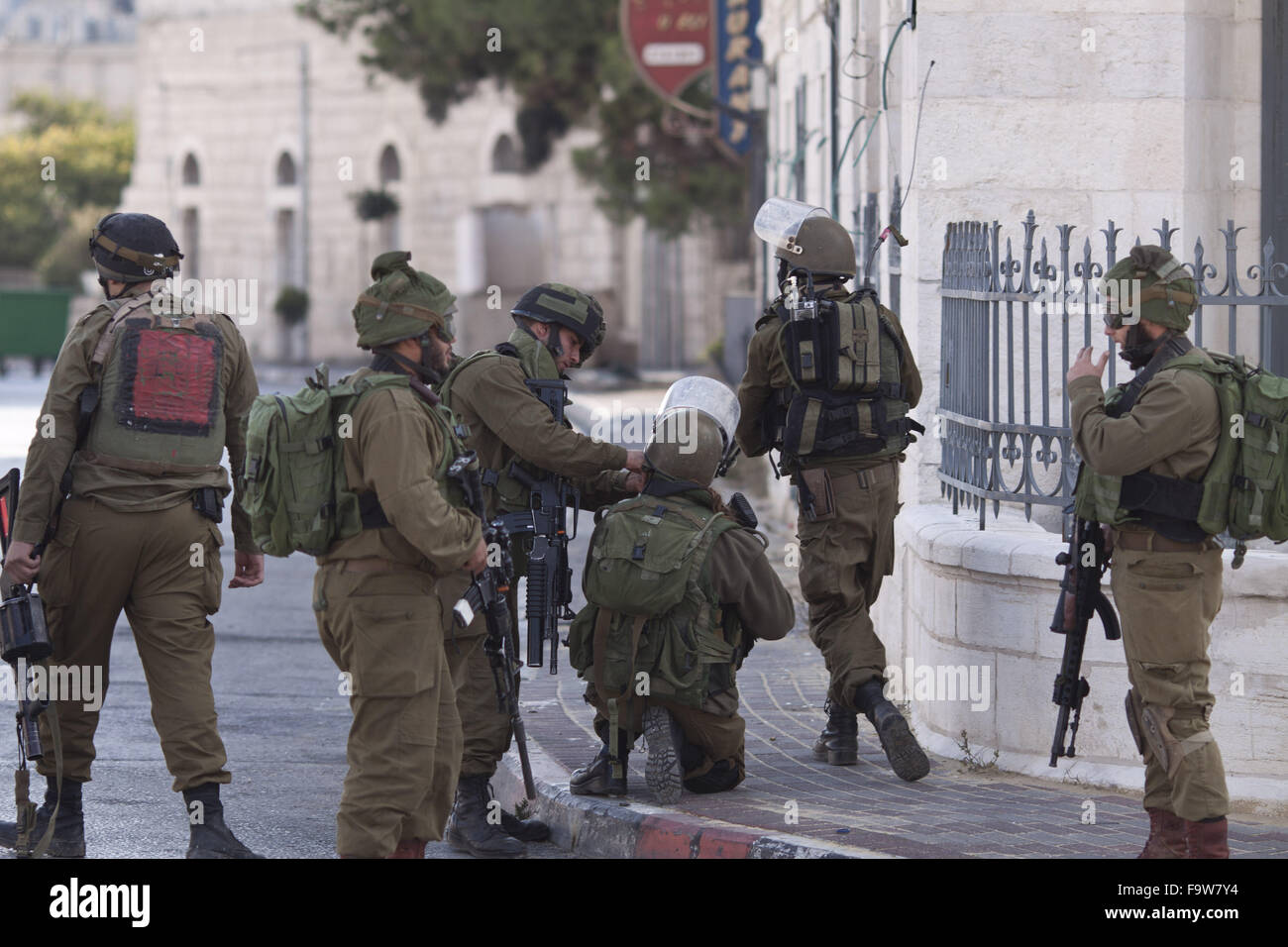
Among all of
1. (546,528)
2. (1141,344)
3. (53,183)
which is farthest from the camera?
(53,183)

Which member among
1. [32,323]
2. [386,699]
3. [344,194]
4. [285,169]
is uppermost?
[285,169]

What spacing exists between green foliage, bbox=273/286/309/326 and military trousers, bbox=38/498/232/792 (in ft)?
126

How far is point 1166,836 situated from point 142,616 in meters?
3.03

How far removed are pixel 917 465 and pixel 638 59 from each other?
566 inches

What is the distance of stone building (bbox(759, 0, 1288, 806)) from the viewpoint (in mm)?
6918

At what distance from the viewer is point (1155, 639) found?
5465 millimetres

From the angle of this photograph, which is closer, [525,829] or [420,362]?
[420,362]

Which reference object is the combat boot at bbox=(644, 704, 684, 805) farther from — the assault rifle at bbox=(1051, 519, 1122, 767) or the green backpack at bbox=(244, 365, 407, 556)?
the green backpack at bbox=(244, 365, 407, 556)

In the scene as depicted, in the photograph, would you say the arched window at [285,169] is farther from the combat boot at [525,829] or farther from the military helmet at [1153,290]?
the military helmet at [1153,290]

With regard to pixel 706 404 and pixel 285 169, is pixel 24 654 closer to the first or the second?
pixel 706 404

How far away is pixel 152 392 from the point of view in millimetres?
5871

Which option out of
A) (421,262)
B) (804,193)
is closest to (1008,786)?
(804,193)

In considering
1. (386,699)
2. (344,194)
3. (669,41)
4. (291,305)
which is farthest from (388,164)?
(386,699)
